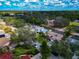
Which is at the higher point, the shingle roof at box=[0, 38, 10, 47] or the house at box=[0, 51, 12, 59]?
the shingle roof at box=[0, 38, 10, 47]

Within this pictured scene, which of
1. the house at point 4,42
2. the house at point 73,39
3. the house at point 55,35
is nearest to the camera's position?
the house at point 4,42

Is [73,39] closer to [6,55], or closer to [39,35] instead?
[39,35]

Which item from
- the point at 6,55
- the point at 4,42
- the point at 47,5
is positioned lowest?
the point at 6,55

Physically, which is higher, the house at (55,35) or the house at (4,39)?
the house at (4,39)

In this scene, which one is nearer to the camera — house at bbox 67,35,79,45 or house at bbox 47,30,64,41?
house at bbox 67,35,79,45

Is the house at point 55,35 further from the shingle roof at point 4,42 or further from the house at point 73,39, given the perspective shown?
the shingle roof at point 4,42

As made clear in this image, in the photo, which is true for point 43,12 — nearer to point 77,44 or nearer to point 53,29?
point 53,29

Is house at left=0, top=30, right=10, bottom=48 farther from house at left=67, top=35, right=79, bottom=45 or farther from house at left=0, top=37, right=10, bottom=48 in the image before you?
house at left=67, top=35, right=79, bottom=45

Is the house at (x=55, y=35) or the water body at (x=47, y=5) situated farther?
the house at (x=55, y=35)

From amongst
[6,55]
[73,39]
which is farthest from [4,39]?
[73,39]

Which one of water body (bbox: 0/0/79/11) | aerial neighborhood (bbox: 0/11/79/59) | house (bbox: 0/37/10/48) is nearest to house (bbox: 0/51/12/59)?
aerial neighborhood (bbox: 0/11/79/59)

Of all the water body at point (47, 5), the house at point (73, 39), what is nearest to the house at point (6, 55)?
the water body at point (47, 5)
